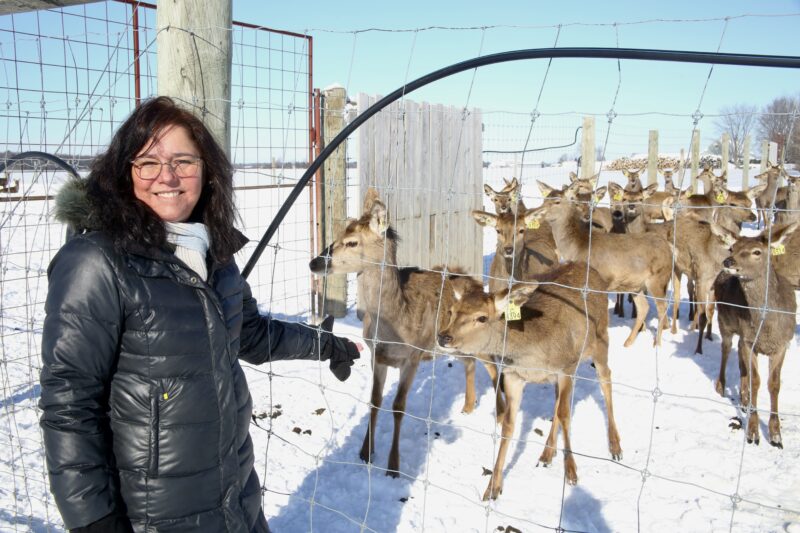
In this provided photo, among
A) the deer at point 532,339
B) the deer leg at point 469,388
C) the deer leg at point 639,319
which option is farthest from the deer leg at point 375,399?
the deer leg at point 639,319

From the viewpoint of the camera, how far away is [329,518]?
13.6 feet

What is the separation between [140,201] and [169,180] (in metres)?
0.13

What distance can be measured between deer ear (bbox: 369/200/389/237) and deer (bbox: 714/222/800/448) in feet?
10.5

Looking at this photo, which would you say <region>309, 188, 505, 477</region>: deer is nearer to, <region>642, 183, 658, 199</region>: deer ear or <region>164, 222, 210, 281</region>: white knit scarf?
<region>164, 222, 210, 281</region>: white knit scarf

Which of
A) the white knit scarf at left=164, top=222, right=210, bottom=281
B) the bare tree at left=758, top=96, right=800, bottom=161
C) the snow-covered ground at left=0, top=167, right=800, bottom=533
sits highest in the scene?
the bare tree at left=758, top=96, right=800, bottom=161

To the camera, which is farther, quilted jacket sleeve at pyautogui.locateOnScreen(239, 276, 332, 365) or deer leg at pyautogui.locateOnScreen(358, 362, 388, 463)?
deer leg at pyautogui.locateOnScreen(358, 362, 388, 463)

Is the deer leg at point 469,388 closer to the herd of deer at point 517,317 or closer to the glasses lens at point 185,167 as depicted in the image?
the herd of deer at point 517,317

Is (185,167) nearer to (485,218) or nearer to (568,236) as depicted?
(485,218)

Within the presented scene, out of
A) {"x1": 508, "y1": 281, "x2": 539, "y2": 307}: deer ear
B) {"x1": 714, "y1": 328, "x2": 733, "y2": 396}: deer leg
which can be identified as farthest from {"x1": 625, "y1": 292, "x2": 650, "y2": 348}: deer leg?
{"x1": 508, "y1": 281, "x2": 539, "y2": 307}: deer ear

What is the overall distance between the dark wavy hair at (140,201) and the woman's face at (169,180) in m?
0.02

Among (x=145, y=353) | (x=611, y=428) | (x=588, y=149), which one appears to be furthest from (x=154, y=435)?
(x=588, y=149)

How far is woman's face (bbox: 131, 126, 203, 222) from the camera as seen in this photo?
231 cm

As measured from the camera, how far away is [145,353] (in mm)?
2037

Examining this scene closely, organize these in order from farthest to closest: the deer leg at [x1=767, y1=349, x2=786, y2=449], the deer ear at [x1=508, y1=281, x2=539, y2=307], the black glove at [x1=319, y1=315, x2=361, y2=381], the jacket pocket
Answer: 1. the deer leg at [x1=767, y1=349, x2=786, y2=449]
2. the deer ear at [x1=508, y1=281, x2=539, y2=307]
3. the black glove at [x1=319, y1=315, x2=361, y2=381]
4. the jacket pocket
